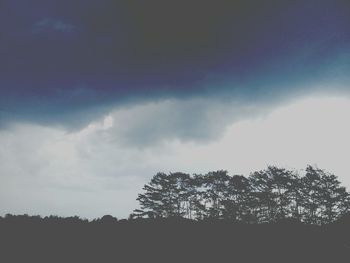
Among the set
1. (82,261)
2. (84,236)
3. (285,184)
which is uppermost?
(285,184)

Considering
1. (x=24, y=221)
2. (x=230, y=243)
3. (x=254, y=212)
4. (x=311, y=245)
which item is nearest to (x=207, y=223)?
(x=230, y=243)

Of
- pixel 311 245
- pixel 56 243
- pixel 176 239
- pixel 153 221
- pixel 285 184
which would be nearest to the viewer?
pixel 56 243

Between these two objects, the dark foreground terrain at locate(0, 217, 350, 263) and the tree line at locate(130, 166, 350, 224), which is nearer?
the dark foreground terrain at locate(0, 217, 350, 263)

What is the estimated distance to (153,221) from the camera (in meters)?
29.9

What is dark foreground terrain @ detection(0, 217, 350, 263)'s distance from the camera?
67.5 ft

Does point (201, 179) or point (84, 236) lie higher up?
point (201, 179)

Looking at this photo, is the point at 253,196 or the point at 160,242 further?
the point at 253,196

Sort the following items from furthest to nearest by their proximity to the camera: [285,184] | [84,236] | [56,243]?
[285,184] < [84,236] < [56,243]

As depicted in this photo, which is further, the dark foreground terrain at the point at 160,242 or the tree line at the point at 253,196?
the tree line at the point at 253,196

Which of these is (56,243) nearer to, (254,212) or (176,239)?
(176,239)

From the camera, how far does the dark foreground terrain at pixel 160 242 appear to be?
20.6 m

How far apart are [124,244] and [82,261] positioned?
435cm

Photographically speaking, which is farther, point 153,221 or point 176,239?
point 153,221

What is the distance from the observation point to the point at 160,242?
79.9ft
